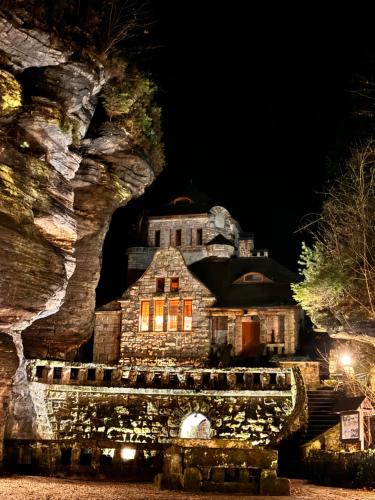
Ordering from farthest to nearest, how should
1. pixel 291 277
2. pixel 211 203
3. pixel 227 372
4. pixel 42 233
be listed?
1. pixel 211 203
2. pixel 291 277
3. pixel 227 372
4. pixel 42 233

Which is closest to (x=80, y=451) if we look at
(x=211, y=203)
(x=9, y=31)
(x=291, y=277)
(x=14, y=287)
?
(x=14, y=287)

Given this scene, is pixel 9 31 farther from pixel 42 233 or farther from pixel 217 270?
pixel 217 270

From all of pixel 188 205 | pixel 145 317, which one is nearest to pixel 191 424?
pixel 145 317

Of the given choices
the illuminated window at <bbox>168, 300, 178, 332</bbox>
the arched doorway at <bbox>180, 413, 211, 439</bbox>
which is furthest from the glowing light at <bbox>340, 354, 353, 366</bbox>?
the illuminated window at <bbox>168, 300, 178, 332</bbox>

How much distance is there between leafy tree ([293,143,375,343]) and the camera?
19.9m

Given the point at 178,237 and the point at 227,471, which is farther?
the point at 178,237

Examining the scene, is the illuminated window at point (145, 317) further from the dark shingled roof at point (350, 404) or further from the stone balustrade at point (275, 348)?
the dark shingled roof at point (350, 404)

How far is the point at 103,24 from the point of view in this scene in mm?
25844

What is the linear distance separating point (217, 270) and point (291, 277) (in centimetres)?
505

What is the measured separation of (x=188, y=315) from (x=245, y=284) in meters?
4.24

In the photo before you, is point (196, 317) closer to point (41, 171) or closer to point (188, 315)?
point (188, 315)

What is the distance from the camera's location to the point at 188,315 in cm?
3388

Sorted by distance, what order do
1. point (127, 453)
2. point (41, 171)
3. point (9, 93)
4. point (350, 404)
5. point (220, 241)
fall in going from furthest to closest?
point (220, 241) < point (41, 171) < point (9, 93) < point (350, 404) < point (127, 453)

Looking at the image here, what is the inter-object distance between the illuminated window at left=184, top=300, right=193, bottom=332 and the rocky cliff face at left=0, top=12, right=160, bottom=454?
8635 millimetres
